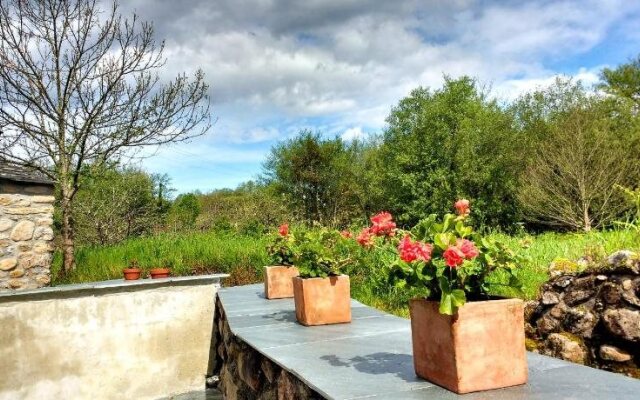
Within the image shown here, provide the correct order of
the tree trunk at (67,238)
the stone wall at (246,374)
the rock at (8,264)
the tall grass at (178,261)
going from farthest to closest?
1. the tree trunk at (67,238)
2. the tall grass at (178,261)
3. the rock at (8,264)
4. the stone wall at (246,374)

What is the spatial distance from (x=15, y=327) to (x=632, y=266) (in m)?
5.63

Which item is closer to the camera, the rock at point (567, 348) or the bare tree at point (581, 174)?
the rock at point (567, 348)

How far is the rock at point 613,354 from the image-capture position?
122 inches

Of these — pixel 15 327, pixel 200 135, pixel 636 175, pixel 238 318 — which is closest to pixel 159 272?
pixel 15 327

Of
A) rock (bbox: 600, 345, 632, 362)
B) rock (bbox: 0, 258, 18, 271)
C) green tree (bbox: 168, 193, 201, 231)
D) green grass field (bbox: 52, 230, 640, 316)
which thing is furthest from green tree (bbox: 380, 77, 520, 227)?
rock (bbox: 600, 345, 632, 362)

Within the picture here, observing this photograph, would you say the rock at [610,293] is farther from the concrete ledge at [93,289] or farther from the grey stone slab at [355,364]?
the concrete ledge at [93,289]

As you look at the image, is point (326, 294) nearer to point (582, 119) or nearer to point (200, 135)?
point (200, 135)

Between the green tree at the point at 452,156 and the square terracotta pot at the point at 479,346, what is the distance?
19429mm

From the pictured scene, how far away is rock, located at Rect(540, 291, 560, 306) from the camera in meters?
3.77

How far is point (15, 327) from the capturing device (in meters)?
4.95

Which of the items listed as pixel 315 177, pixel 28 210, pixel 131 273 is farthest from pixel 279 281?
pixel 315 177

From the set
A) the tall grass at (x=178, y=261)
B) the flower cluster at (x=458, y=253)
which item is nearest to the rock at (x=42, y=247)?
the tall grass at (x=178, y=261)

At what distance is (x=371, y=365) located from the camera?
2.28m

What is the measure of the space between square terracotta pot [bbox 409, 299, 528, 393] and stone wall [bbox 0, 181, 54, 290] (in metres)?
7.32
